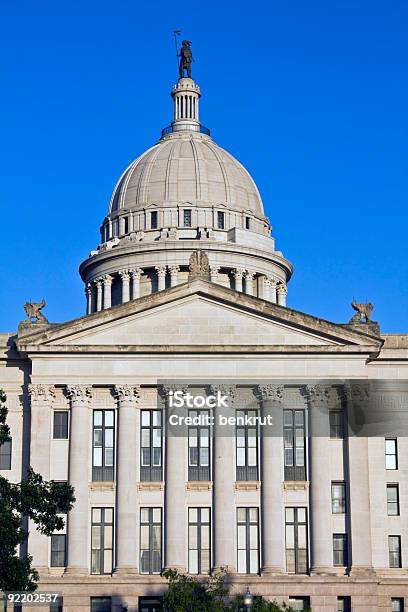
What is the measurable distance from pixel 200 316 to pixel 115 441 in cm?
861

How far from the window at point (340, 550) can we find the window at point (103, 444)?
1307 cm

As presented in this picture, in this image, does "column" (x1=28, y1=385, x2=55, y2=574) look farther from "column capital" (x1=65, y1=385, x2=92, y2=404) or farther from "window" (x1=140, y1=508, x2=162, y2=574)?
"window" (x1=140, y1=508, x2=162, y2=574)

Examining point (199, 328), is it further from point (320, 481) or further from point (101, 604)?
point (101, 604)

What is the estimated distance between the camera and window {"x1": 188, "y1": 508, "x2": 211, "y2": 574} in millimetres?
75375

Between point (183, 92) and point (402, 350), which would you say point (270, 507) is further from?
point (183, 92)

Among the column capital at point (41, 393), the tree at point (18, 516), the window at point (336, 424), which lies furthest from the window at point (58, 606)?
the window at point (336, 424)

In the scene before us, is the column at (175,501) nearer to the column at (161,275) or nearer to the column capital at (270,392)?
the column capital at (270,392)

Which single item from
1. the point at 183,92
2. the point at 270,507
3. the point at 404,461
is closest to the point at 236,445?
the point at 270,507

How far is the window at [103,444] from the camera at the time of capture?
252 ft

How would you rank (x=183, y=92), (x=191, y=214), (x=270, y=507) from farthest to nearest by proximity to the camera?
(x=183, y=92)
(x=191, y=214)
(x=270, y=507)

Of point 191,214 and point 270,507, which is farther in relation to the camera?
point 191,214

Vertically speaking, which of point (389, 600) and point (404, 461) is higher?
point (404, 461)

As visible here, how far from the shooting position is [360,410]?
7738 cm

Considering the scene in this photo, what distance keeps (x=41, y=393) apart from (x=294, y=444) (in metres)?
14.7
